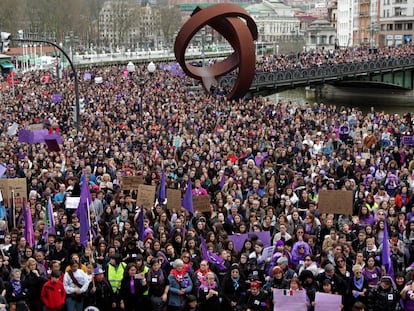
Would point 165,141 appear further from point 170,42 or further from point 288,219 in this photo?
point 170,42

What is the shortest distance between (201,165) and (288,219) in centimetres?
513

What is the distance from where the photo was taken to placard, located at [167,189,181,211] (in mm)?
13469

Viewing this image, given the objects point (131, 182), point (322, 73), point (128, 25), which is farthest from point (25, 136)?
point (128, 25)

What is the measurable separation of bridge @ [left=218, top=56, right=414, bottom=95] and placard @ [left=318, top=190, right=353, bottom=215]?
27477 mm

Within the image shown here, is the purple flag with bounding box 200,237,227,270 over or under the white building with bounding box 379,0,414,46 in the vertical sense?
under

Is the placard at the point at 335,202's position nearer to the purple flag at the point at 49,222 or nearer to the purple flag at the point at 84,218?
the purple flag at the point at 84,218

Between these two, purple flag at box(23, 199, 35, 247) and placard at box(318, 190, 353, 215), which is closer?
purple flag at box(23, 199, 35, 247)

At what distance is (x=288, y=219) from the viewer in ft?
40.9

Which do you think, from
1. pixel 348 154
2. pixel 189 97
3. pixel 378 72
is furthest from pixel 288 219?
pixel 378 72

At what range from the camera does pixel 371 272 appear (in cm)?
1004

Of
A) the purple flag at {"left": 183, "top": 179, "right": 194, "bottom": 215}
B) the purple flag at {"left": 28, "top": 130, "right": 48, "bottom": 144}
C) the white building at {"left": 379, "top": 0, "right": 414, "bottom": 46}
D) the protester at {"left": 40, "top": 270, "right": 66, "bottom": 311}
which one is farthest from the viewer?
the white building at {"left": 379, "top": 0, "right": 414, "bottom": 46}

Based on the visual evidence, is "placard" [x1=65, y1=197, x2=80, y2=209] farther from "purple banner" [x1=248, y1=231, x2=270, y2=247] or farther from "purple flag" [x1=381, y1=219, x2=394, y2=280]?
"purple flag" [x1=381, y1=219, x2=394, y2=280]

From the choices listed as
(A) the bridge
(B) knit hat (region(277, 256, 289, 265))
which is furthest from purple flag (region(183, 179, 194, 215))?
(A) the bridge

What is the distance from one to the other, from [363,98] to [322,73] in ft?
43.8
